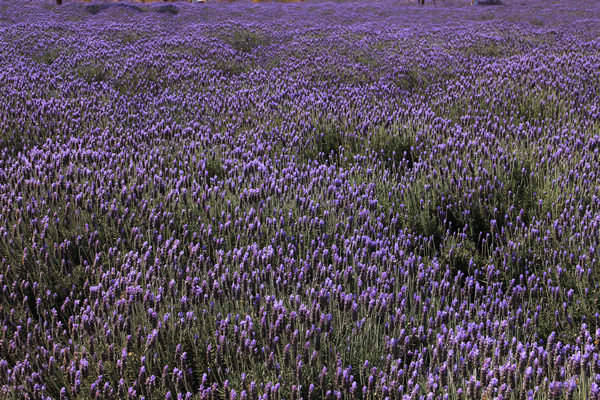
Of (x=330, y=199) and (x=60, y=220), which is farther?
(x=330, y=199)

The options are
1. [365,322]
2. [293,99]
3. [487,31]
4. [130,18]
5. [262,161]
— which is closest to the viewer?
[365,322]

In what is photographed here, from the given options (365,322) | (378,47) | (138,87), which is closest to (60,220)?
(365,322)

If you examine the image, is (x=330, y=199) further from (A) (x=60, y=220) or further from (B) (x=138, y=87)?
(B) (x=138, y=87)

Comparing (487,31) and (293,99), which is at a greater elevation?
(487,31)

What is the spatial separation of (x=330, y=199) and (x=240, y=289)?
121 centimetres

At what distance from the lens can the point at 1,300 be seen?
247cm

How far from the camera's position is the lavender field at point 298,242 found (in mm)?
1960

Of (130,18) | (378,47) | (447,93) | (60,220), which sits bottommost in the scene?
(60,220)

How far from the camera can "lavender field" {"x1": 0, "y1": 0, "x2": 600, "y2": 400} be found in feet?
Answer: 6.43

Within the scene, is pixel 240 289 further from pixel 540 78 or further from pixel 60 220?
pixel 540 78

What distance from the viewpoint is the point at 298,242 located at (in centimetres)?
294

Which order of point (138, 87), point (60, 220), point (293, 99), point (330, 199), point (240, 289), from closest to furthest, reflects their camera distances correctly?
point (240, 289) < point (60, 220) < point (330, 199) < point (293, 99) < point (138, 87)

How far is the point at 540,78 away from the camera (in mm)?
6406

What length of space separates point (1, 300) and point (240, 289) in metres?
1.23
